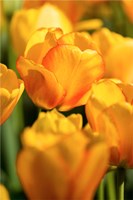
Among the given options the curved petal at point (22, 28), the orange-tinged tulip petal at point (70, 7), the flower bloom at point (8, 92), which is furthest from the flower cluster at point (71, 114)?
the orange-tinged tulip petal at point (70, 7)

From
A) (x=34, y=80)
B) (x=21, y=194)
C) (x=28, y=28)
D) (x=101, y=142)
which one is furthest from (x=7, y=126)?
(x=101, y=142)

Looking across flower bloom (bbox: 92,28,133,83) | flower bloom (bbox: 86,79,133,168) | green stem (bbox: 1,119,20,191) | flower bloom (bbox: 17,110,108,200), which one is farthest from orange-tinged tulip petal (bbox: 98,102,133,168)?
green stem (bbox: 1,119,20,191)

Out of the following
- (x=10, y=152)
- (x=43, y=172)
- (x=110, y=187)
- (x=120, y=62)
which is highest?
(x=43, y=172)

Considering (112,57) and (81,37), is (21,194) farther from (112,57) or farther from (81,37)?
(81,37)

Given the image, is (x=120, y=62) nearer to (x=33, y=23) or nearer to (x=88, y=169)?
(x=33, y=23)

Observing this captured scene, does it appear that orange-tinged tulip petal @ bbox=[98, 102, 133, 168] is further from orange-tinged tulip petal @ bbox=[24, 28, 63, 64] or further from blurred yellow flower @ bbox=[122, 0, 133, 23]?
blurred yellow flower @ bbox=[122, 0, 133, 23]

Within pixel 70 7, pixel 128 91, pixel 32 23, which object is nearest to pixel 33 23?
pixel 32 23
